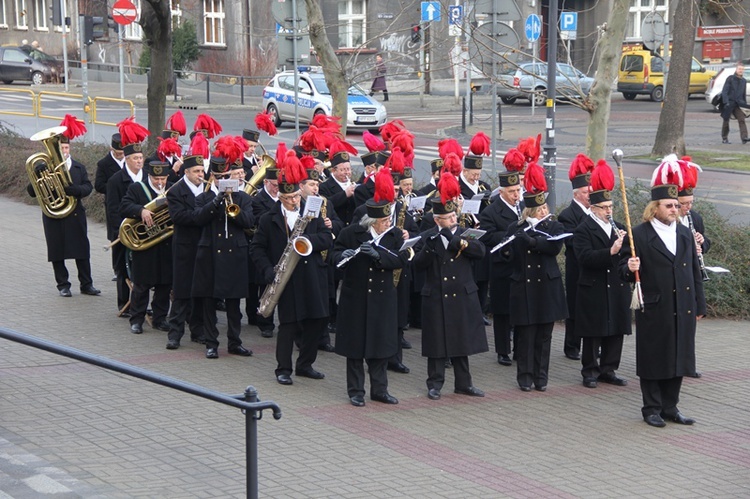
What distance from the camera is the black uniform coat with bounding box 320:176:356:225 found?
11.5m

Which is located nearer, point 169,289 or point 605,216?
point 605,216

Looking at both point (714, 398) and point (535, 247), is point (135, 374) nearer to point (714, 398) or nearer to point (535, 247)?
point (535, 247)

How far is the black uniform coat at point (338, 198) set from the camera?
11.5m

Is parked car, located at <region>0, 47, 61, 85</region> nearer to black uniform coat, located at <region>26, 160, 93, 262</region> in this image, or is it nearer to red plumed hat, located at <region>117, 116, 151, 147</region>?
black uniform coat, located at <region>26, 160, 93, 262</region>

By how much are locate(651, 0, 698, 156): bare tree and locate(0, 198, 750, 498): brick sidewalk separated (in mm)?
14234

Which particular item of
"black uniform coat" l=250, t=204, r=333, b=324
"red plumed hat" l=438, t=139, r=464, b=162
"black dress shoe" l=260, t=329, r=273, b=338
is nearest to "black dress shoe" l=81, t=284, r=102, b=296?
"black dress shoe" l=260, t=329, r=273, b=338

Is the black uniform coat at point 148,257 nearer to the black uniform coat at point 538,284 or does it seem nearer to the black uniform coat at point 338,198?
the black uniform coat at point 338,198

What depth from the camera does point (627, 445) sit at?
828 cm

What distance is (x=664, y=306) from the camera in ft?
28.5

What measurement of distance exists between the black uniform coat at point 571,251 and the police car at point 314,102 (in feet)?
68.9

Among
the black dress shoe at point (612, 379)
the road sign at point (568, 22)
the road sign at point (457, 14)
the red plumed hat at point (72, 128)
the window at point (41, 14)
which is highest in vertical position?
the window at point (41, 14)

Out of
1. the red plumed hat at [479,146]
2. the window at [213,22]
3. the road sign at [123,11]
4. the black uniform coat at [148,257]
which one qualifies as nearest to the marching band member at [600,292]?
the red plumed hat at [479,146]

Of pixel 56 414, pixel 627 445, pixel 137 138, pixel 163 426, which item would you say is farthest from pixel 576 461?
pixel 137 138

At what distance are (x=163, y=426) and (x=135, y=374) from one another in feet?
9.02
